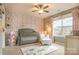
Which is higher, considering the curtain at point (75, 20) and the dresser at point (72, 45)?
the curtain at point (75, 20)

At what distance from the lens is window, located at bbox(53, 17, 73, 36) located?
83.0 inches

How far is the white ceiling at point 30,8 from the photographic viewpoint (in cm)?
206

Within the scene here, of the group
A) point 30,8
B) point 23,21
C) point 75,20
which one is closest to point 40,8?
point 30,8

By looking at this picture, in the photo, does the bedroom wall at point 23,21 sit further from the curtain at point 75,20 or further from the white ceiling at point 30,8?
the curtain at point 75,20

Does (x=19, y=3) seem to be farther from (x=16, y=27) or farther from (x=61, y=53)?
(x=61, y=53)

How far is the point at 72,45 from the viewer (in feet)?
6.86

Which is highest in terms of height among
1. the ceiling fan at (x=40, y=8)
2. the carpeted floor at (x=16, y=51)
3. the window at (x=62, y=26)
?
the ceiling fan at (x=40, y=8)

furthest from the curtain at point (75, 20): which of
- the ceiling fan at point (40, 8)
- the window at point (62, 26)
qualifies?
the ceiling fan at point (40, 8)

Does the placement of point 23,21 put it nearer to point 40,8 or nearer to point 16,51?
point 40,8

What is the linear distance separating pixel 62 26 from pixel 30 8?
0.60 meters

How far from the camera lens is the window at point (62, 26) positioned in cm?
211

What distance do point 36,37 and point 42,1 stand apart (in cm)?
57

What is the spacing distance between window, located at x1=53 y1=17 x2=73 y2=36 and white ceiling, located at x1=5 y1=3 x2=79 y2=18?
169mm

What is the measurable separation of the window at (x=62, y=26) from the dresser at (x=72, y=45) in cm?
10
